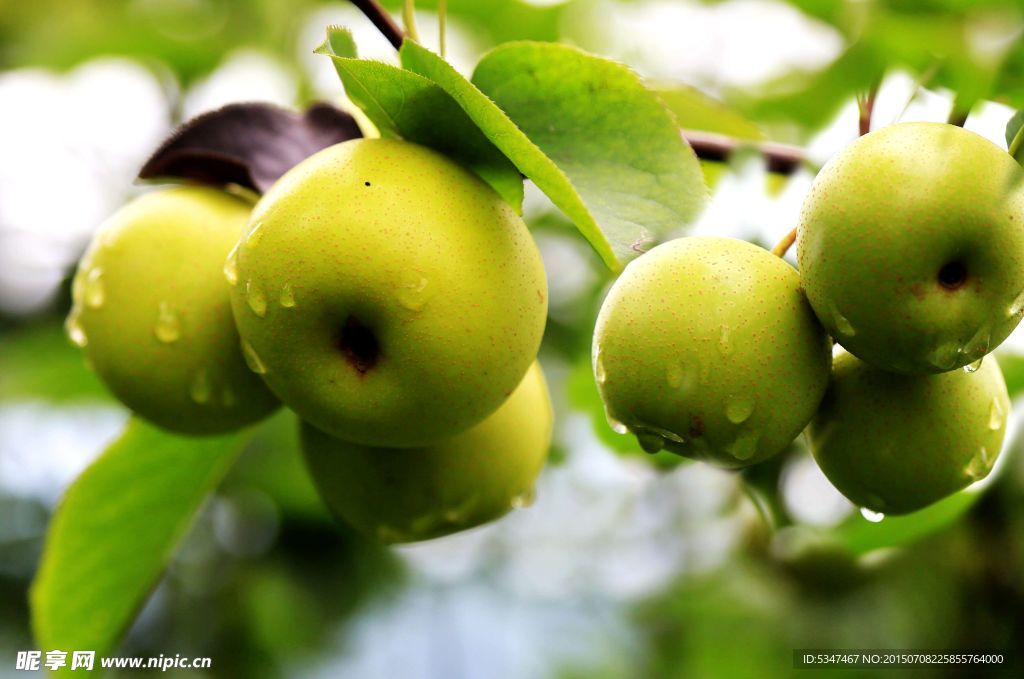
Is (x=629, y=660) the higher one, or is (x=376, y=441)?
(x=376, y=441)

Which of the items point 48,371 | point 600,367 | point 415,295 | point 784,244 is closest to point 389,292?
point 415,295

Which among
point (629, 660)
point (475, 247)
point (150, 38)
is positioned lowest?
point (629, 660)

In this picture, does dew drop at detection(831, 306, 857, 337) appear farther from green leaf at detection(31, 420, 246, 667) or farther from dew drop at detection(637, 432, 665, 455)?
green leaf at detection(31, 420, 246, 667)

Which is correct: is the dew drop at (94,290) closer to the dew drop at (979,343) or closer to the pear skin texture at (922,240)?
the pear skin texture at (922,240)

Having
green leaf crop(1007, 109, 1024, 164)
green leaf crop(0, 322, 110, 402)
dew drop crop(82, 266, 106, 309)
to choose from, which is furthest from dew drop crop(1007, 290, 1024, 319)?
green leaf crop(0, 322, 110, 402)

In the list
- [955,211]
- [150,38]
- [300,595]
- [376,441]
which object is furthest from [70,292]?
[955,211]

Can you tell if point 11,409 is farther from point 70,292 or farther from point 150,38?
point 150,38

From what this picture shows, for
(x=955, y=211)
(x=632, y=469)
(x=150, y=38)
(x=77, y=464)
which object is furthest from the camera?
(x=77, y=464)
